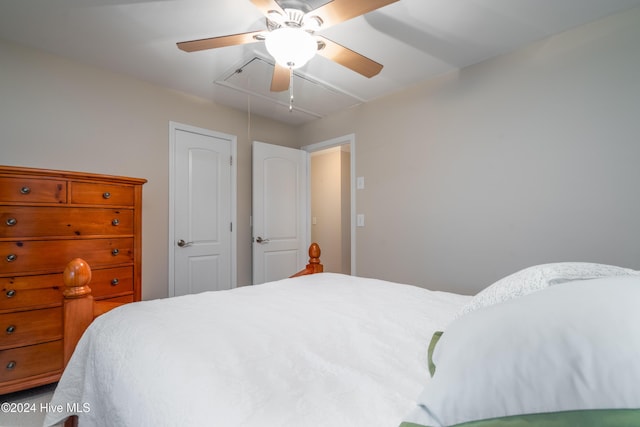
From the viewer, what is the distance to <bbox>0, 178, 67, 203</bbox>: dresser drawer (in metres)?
1.72

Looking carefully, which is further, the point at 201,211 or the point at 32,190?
the point at 201,211

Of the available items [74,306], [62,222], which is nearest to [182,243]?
[62,222]

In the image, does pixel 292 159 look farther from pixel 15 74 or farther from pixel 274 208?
pixel 15 74

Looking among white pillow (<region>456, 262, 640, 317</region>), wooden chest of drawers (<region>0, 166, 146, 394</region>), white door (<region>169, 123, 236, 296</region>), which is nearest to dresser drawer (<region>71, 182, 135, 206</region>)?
wooden chest of drawers (<region>0, 166, 146, 394</region>)

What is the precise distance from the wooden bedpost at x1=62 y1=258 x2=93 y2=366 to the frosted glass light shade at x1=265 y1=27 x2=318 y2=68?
4.18ft

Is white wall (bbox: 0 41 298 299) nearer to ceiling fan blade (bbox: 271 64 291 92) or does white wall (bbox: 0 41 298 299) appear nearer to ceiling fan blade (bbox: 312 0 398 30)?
ceiling fan blade (bbox: 271 64 291 92)

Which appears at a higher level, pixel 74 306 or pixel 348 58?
pixel 348 58

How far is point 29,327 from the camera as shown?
1.78 metres

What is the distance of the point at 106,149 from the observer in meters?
2.49

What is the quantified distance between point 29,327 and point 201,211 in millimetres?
1527

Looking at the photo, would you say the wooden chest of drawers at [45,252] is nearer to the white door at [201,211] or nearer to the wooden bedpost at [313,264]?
the white door at [201,211]

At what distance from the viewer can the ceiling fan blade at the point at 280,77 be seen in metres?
1.85

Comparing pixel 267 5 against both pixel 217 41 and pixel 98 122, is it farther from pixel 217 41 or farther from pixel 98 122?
pixel 98 122

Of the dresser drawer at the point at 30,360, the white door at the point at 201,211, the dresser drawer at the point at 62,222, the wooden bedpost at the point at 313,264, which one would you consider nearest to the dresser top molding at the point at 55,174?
the dresser drawer at the point at 62,222
